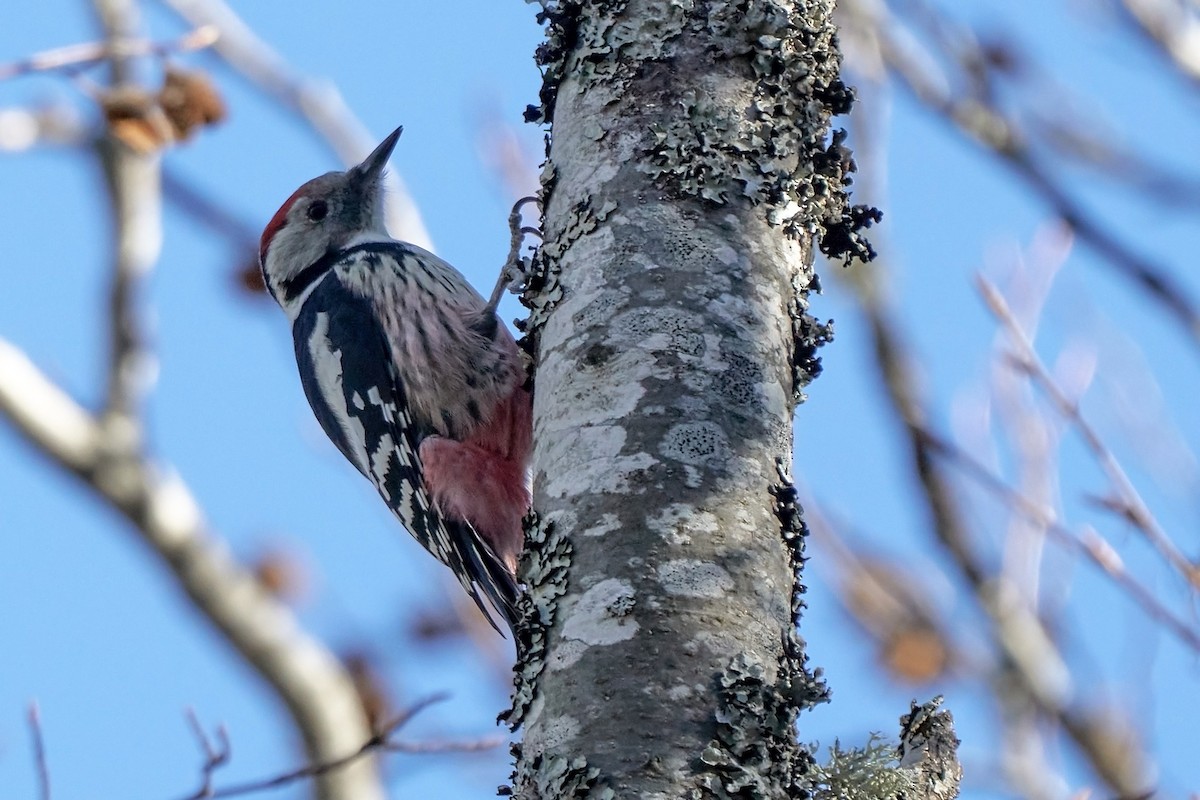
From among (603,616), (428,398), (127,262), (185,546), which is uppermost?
(127,262)

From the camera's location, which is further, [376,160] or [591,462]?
[376,160]

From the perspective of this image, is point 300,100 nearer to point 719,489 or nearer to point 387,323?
point 387,323

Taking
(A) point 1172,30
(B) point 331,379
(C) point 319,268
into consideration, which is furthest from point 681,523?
(A) point 1172,30

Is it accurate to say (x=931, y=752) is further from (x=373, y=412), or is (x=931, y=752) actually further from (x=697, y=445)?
(x=373, y=412)

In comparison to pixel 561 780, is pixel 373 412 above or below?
above

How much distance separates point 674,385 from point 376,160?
10.3 ft

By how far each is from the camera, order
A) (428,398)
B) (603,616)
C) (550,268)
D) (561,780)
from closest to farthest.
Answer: (561,780)
(603,616)
(550,268)
(428,398)

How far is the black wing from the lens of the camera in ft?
12.4

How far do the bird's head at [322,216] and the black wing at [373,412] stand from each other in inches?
19.1

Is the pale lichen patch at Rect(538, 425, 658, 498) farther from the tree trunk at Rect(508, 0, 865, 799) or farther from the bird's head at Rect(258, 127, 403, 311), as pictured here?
the bird's head at Rect(258, 127, 403, 311)

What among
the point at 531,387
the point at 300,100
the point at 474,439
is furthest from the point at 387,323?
the point at 300,100

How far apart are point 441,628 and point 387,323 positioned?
106 inches

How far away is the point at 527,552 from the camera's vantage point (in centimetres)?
183

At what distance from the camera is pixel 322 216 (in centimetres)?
473
